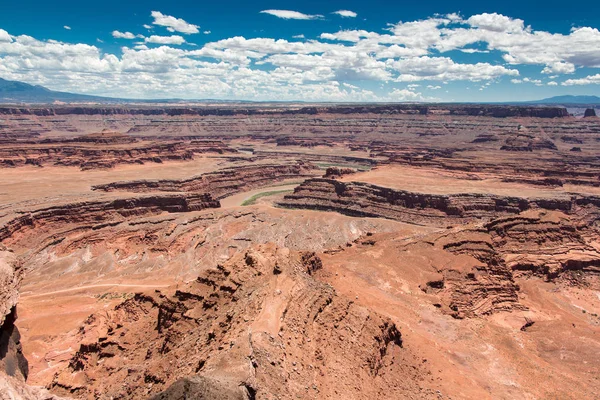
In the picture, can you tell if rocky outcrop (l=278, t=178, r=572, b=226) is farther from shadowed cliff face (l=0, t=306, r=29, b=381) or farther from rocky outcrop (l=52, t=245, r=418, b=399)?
shadowed cliff face (l=0, t=306, r=29, b=381)

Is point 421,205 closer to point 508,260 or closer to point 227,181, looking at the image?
point 508,260

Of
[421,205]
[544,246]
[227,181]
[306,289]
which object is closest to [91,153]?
[227,181]

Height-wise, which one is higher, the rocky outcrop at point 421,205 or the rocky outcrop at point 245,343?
the rocky outcrop at point 245,343

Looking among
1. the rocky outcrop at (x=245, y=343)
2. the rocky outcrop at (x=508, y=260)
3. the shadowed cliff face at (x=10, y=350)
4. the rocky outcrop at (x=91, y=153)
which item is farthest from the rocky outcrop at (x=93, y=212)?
the rocky outcrop at (x=508, y=260)

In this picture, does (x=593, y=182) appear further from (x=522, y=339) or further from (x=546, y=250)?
(x=522, y=339)

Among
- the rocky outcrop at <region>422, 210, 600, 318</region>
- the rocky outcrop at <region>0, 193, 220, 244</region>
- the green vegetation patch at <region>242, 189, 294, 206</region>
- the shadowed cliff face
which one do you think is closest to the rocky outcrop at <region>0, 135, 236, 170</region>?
the green vegetation patch at <region>242, 189, 294, 206</region>

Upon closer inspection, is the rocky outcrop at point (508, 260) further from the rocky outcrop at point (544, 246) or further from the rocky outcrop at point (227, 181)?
the rocky outcrop at point (227, 181)
